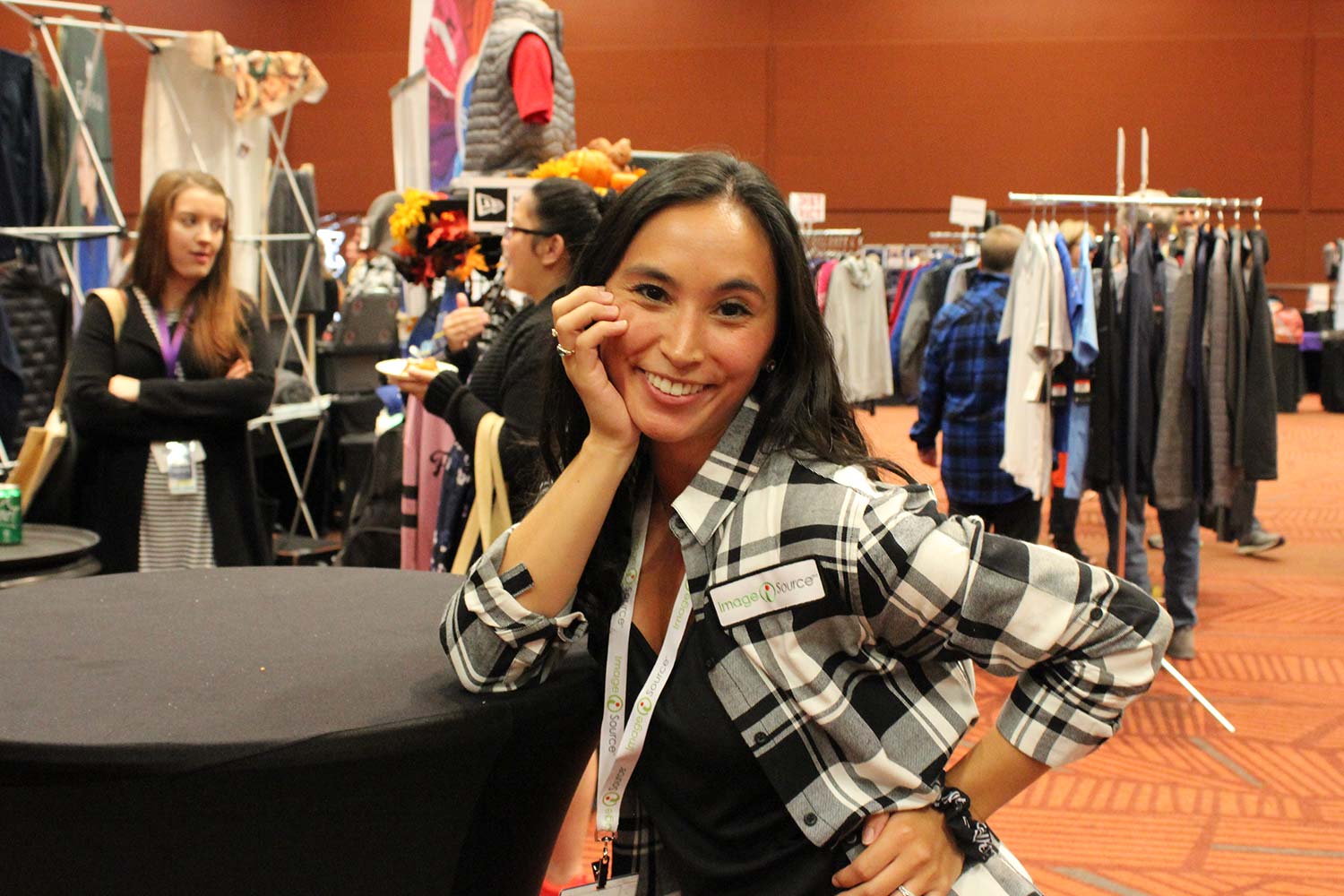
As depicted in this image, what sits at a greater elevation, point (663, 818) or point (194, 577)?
point (194, 577)

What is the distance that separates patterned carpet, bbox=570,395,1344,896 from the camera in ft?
10.1

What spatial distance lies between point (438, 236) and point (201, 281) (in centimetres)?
71

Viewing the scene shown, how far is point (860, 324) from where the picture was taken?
32.8 feet

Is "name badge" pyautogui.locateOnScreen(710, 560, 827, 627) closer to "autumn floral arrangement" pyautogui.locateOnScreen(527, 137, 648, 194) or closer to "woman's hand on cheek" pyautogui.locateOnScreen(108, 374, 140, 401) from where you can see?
"autumn floral arrangement" pyautogui.locateOnScreen(527, 137, 648, 194)

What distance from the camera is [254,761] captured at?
49.4 inches

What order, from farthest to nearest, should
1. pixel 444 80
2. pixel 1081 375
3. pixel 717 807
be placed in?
pixel 444 80 < pixel 1081 375 < pixel 717 807

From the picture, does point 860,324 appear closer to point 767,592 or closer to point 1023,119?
point 1023,119

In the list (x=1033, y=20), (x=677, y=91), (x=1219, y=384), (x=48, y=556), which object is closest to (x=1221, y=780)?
(x=1219, y=384)

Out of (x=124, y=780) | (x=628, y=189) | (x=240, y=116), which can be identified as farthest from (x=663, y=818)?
(x=240, y=116)

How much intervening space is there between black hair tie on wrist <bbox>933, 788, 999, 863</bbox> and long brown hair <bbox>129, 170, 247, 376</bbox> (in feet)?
9.51

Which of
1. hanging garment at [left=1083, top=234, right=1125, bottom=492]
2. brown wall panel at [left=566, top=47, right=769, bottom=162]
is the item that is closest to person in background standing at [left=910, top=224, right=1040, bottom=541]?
hanging garment at [left=1083, top=234, right=1125, bottom=492]

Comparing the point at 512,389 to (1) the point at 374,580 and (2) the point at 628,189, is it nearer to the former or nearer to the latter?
(1) the point at 374,580

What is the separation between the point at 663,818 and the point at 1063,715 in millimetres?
448

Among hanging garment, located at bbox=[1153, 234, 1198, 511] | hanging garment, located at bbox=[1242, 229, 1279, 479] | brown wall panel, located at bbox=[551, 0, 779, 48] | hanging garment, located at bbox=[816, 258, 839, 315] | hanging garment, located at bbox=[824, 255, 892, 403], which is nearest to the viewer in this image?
hanging garment, located at bbox=[1242, 229, 1279, 479]
